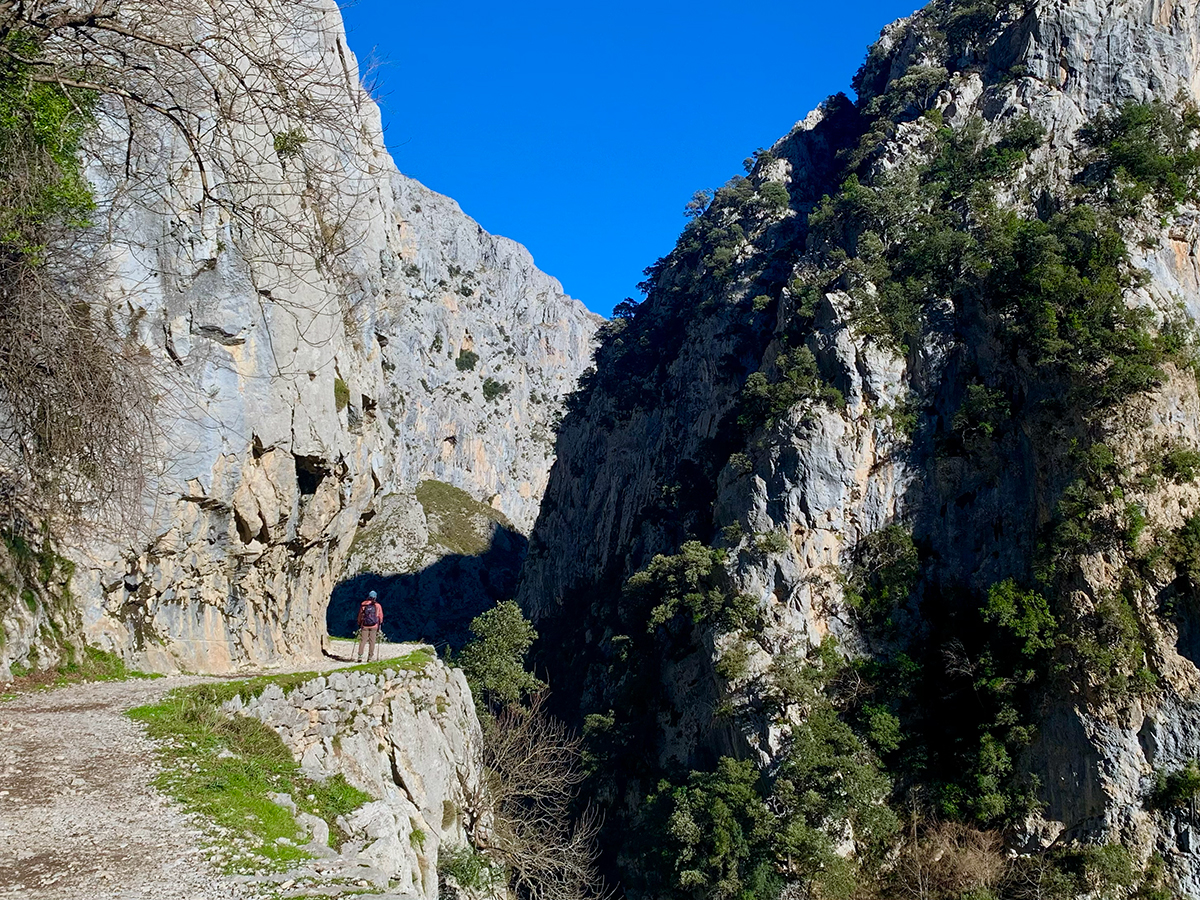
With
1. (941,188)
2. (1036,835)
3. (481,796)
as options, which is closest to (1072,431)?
(1036,835)

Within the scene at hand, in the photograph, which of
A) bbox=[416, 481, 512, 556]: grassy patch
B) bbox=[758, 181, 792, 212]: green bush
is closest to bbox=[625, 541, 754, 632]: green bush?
bbox=[758, 181, 792, 212]: green bush

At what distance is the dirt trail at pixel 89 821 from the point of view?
6.56 metres

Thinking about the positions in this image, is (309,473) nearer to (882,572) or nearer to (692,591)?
(692,591)

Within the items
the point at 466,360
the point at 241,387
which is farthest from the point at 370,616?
the point at 466,360

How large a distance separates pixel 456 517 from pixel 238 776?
282 ft

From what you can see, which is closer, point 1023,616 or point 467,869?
point 467,869

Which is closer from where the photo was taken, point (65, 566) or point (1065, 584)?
point (65, 566)

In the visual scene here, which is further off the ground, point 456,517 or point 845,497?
point 456,517

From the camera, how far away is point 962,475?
3756 cm

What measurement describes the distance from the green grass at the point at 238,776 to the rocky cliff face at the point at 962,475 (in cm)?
2319

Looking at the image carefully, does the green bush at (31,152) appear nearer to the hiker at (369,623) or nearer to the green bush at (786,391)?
the hiker at (369,623)

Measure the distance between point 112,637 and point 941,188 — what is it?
45.1 meters

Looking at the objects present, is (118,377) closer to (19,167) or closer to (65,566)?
(19,167)

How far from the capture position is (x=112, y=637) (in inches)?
591
